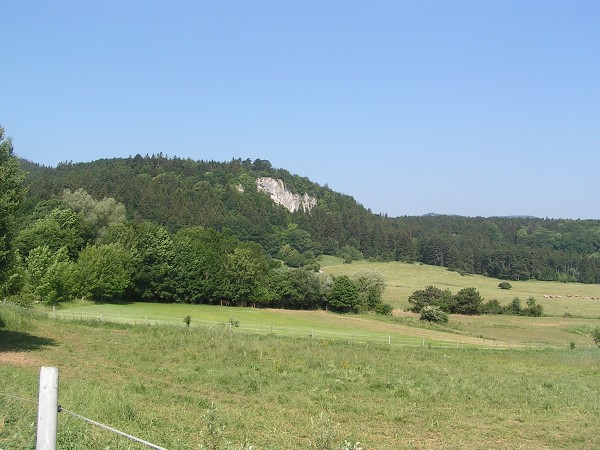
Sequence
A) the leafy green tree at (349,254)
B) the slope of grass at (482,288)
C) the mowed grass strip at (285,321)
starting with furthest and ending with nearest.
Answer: the leafy green tree at (349,254) → the slope of grass at (482,288) → the mowed grass strip at (285,321)

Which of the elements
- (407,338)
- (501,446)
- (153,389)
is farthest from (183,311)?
(501,446)

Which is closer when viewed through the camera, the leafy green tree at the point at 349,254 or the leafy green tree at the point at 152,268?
the leafy green tree at the point at 152,268

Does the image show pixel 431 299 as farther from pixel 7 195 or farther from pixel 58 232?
pixel 7 195

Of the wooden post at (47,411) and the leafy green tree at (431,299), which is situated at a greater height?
the wooden post at (47,411)

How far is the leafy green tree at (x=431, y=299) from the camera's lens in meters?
96.6

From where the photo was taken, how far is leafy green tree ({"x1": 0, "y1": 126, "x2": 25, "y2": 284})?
26453mm

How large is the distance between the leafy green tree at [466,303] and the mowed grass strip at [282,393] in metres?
56.0

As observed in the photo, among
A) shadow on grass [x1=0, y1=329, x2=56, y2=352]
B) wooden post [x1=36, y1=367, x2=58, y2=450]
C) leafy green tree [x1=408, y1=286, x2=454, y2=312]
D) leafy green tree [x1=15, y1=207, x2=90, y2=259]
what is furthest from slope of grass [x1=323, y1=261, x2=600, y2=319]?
wooden post [x1=36, y1=367, x2=58, y2=450]

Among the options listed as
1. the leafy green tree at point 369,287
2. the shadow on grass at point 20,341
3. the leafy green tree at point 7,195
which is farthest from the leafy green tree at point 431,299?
the leafy green tree at point 7,195

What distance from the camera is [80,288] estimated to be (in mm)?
71500

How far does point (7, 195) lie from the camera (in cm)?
2647

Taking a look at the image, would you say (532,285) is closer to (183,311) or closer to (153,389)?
(183,311)

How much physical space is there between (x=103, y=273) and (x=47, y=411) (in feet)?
241

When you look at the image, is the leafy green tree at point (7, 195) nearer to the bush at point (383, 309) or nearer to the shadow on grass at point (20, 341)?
the shadow on grass at point (20, 341)
